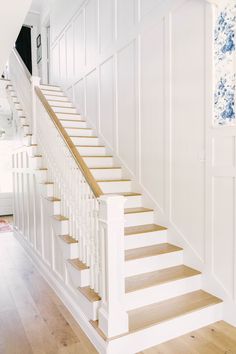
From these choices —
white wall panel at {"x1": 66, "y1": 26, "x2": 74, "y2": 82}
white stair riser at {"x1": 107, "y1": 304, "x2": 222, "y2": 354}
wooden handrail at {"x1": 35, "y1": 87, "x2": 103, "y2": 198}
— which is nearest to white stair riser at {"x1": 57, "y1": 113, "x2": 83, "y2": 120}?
white wall panel at {"x1": 66, "y1": 26, "x2": 74, "y2": 82}

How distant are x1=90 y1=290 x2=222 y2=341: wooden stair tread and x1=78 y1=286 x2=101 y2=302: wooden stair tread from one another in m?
0.18

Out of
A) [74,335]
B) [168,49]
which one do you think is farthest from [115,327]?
[168,49]

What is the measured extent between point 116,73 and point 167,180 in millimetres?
2002

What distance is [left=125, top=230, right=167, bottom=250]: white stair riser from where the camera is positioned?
9.82 feet

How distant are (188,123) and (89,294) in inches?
73.9

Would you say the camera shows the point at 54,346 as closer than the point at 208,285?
Yes

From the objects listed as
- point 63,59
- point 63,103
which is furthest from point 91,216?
point 63,59

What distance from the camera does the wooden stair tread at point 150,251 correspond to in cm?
278

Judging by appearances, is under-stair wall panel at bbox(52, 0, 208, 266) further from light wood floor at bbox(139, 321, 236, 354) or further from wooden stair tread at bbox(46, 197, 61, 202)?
wooden stair tread at bbox(46, 197, 61, 202)

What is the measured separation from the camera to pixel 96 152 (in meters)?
4.62

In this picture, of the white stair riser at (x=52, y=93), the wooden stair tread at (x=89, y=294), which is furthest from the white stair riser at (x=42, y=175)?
the white stair riser at (x=52, y=93)

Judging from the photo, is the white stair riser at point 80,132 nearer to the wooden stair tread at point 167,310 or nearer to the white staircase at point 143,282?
the white staircase at point 143,282

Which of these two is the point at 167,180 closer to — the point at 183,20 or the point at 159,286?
the point at 159,286

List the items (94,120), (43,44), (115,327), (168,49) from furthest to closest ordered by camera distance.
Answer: (43,44)
(94,120)
(168,49)
(115,327)
